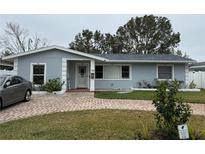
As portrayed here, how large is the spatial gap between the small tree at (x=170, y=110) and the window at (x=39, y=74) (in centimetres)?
1307

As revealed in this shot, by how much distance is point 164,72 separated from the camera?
798 inches

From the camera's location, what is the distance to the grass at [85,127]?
568cm

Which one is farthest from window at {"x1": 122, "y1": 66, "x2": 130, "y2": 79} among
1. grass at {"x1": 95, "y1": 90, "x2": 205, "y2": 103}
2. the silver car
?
the silver car

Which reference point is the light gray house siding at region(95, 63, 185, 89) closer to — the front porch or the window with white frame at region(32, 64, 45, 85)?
the front porch

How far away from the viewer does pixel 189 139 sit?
5.00m

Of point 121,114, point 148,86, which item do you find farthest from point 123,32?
point 121,114

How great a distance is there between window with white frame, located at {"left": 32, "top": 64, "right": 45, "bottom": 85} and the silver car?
4.82 m

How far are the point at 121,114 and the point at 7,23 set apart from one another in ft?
118

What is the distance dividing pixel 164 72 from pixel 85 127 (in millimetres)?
15220

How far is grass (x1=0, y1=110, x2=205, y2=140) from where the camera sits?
18.6 ft

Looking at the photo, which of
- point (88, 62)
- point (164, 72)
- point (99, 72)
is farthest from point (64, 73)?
point (164, 72)

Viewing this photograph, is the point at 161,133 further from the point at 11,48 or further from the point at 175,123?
the point at 11,48
